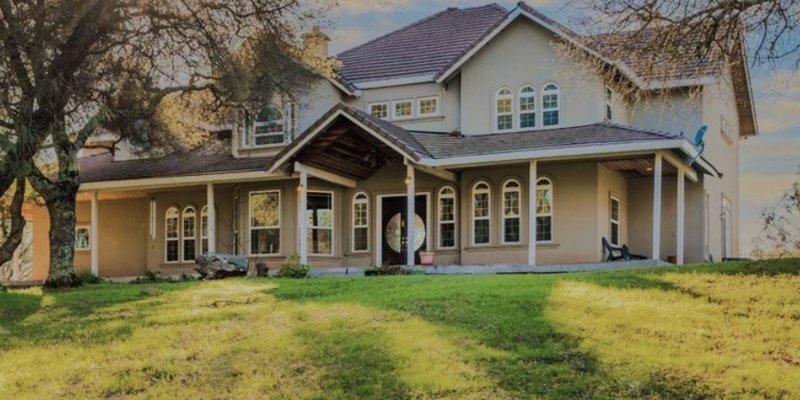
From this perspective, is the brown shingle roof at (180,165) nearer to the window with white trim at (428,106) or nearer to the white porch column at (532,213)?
the window with white trim at (428,106)

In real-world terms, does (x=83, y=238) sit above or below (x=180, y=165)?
below

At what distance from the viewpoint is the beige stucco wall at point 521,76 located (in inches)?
990

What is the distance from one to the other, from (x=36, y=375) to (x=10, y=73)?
313 inches

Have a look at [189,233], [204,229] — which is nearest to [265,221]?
[204,229]

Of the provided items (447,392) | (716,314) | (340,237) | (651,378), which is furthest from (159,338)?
(340,237)

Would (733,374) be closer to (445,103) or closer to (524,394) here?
(524,394)

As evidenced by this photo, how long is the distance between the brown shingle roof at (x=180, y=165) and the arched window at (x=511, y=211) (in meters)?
6.53

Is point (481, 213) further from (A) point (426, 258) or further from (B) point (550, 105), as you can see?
(B) point (550, 105)

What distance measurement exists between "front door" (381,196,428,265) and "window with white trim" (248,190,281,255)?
309 cm

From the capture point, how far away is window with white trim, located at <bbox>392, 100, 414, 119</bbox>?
27656 mm

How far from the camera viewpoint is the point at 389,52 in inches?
1163

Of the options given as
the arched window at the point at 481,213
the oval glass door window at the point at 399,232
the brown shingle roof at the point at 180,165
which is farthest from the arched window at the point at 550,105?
the brown shingle roof at the point at 180,165

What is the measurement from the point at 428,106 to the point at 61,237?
10.4 m

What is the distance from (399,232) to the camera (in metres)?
27.2
